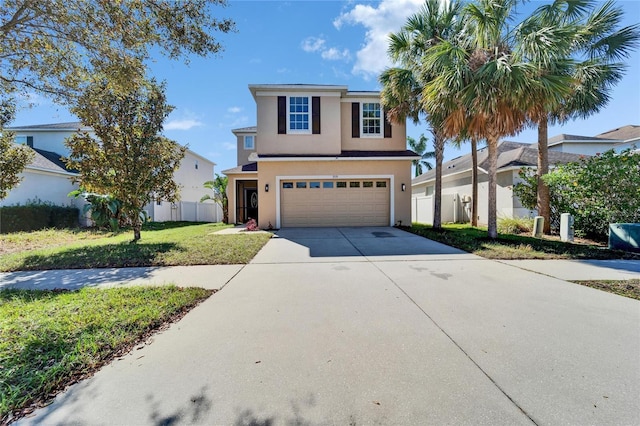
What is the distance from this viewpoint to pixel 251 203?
19094 millimetres

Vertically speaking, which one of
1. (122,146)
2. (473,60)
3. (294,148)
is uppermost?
(473,60)

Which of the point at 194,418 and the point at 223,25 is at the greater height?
the point at 223,25

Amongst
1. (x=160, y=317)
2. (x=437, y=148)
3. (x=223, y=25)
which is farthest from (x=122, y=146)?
(x=437, y=148)

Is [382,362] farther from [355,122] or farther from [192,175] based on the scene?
[192,175]

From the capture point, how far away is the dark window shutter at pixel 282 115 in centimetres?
1381

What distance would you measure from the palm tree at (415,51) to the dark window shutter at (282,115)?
4639 mm

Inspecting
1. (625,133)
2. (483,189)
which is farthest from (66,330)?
(625,133)

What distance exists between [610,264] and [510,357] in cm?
623

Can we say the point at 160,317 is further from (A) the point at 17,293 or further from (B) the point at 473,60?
(B) the point at 473,60

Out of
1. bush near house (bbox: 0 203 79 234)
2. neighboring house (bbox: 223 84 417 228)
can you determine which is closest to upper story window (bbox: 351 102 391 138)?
neighboring house (bbox: 223 84 417 228)

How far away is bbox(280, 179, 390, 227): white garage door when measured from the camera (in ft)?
46.0

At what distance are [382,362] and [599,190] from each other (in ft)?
36.6

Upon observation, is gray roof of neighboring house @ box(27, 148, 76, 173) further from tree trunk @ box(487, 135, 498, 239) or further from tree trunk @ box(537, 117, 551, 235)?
tree trunk @ box(537, 117, 551, 235)

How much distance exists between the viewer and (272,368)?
2605 millimetres
